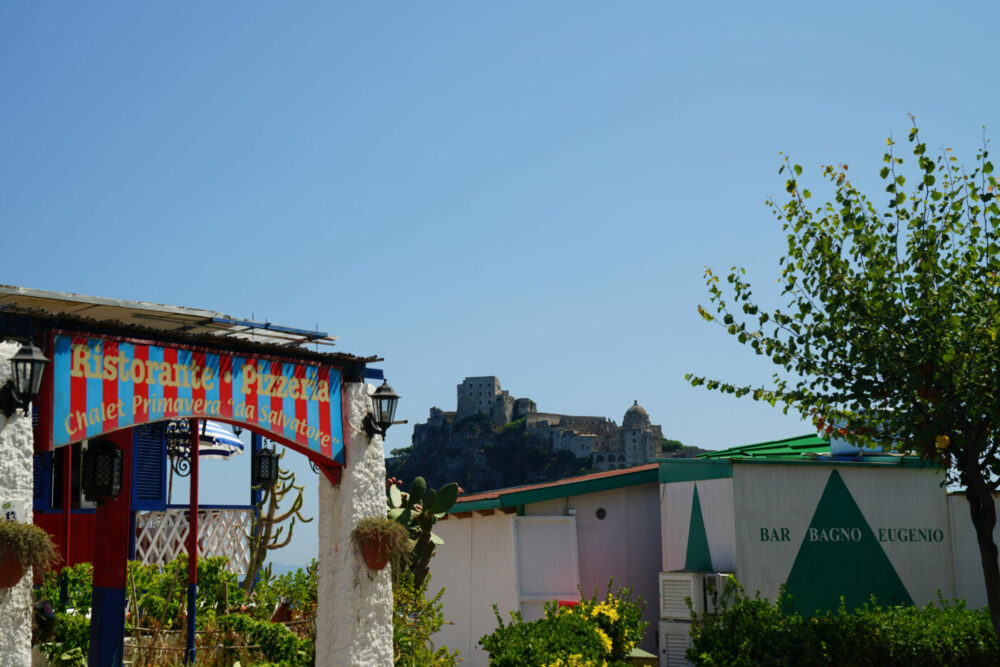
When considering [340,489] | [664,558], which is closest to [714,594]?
[664,558]

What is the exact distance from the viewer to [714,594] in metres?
13.5

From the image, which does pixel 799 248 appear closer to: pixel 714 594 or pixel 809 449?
pixel 714 594

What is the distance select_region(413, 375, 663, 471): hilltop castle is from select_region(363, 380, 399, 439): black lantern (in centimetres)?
11984

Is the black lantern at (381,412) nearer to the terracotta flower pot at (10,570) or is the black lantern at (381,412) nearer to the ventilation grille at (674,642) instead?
the terracotta flower pot at (10,570)

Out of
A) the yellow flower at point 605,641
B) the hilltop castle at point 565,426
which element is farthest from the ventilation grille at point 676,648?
the hilltop castle at point 565,426

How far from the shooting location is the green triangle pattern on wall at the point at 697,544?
14.1m

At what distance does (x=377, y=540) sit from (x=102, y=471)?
271cm

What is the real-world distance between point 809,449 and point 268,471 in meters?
8.69

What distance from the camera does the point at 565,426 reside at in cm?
14200

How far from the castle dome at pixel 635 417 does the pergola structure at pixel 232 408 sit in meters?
130

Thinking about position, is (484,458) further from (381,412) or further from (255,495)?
(381,412)

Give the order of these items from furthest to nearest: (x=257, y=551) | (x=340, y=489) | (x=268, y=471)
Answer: (x=257, y=551), (x=268, y=471), (x=340, y=489)

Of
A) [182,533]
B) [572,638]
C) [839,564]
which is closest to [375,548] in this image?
[572,638]

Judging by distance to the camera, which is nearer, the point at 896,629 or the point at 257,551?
the point at 896,629
